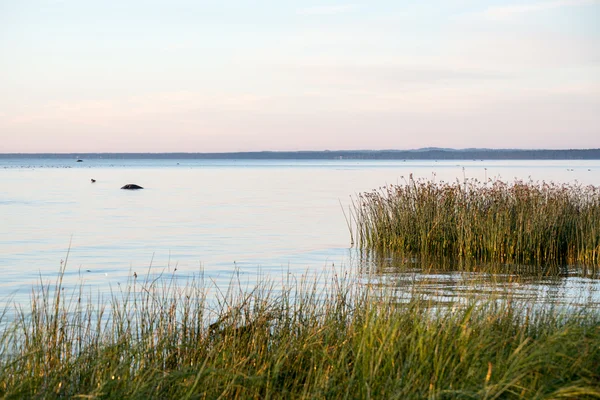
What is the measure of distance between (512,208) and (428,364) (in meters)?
12.9

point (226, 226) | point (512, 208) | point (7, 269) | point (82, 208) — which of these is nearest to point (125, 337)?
point (7, 269)

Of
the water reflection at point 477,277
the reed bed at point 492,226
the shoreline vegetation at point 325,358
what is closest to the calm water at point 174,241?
the water reflection at point 477,277

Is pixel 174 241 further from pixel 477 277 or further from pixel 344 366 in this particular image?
pixel 344 366

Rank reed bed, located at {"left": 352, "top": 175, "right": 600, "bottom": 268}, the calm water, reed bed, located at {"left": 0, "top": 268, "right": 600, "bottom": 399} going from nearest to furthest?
reed bed, located at {"left": 0, "top": 268, "right": 600, "bottom": 399}
the calm water
reed bed, located at {"left": 352, "top": 175, "right": 600, "bottom": 268}

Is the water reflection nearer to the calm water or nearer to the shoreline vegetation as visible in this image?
the calm water

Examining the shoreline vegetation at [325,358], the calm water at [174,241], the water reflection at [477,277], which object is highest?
the shoreline vegetation at [325,358]

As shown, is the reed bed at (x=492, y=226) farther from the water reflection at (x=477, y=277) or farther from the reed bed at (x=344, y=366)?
the reed bed at (x=344, y=366)

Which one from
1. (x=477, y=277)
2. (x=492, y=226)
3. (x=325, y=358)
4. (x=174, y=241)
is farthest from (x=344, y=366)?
(x=174, y=241)

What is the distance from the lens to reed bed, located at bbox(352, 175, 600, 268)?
17469 mm

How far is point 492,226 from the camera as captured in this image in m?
17.6

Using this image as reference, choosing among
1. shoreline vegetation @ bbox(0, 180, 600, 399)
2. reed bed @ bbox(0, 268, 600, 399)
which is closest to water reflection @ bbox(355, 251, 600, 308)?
shoreline vegetation @ bbox(0, 180, 600, 399)

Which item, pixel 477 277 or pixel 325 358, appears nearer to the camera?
pixel 325 358

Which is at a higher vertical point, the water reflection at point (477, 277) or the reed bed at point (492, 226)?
the reed bed at point (492, 226)

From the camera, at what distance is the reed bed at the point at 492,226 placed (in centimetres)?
1747
